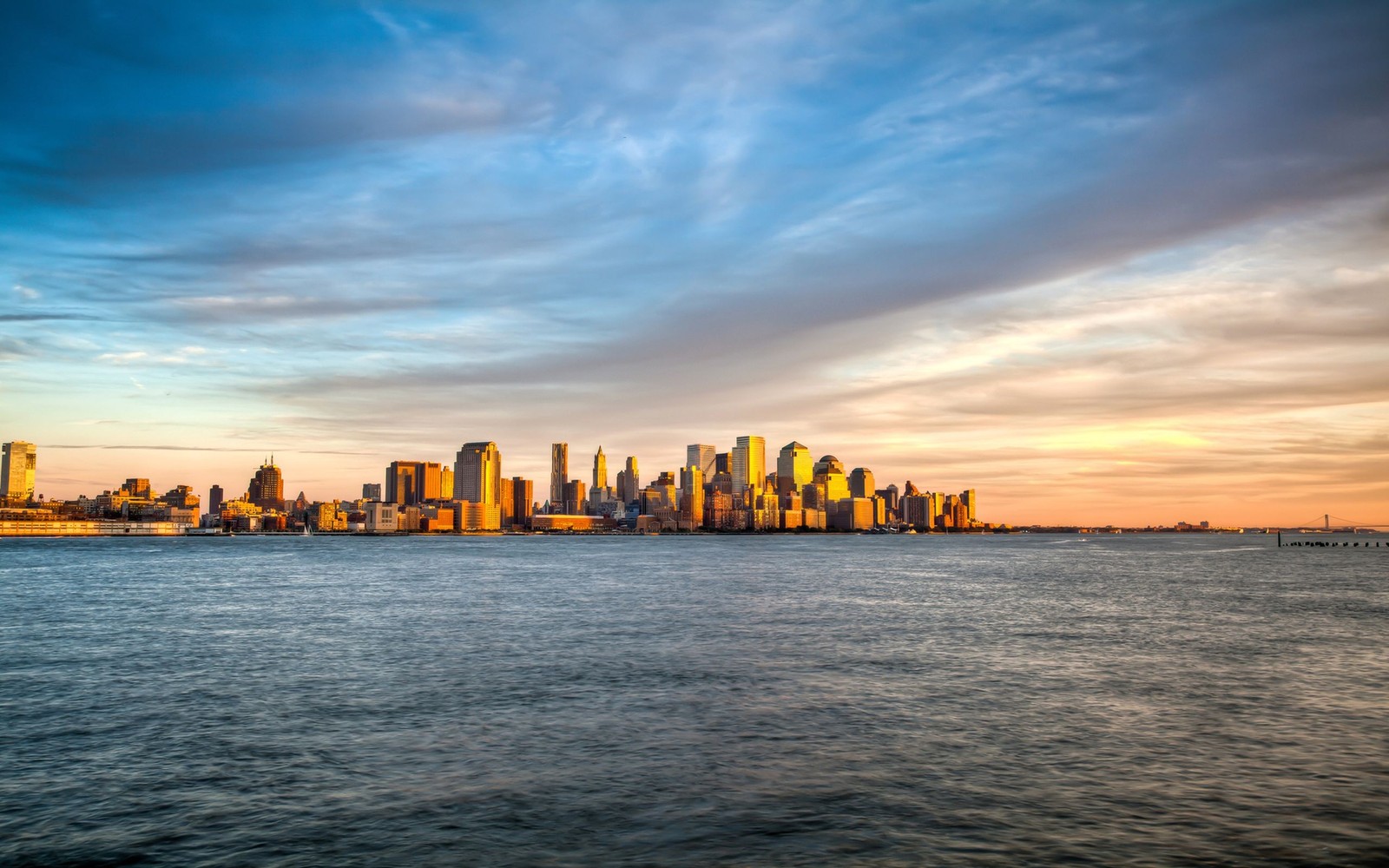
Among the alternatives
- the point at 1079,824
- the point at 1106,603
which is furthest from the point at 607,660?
the point at 1106,603

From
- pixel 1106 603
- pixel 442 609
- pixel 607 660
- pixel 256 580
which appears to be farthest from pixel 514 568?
pixel 607 660

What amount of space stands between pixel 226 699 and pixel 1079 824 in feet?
105

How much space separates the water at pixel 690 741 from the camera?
2161 cm

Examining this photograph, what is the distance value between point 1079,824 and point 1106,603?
232 feet

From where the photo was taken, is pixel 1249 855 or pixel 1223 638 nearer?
pixel 1249 855

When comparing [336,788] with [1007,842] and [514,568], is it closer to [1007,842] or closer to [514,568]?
[1007,842]

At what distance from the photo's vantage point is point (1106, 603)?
3420 inches

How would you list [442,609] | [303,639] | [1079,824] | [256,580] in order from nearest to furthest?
[1079,824] < [303,639] < [442,609] < [256,580]

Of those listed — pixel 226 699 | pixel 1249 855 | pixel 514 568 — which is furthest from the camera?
pixel 514 568

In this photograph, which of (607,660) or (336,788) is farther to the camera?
(607,660)

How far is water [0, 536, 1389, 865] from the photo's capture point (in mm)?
21609

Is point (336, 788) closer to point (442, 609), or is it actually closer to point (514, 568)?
point (442, 609)

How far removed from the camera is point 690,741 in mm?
30578

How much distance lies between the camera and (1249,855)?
20.6 metres
